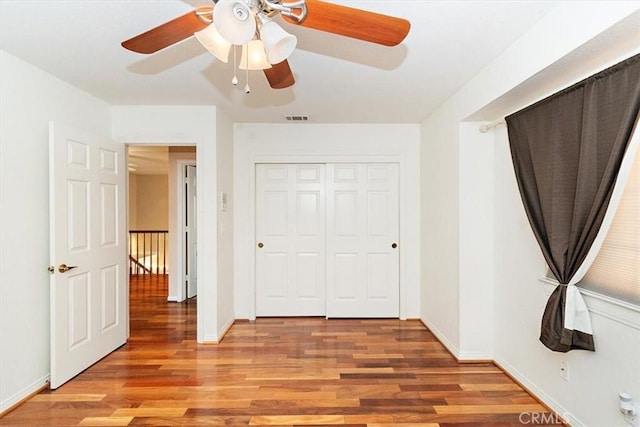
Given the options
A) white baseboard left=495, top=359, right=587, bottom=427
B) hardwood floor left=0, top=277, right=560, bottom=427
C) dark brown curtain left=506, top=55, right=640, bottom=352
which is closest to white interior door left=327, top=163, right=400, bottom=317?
hardwood floor left=0, top=277, right=560, bottom=427

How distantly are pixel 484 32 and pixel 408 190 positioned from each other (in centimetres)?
238

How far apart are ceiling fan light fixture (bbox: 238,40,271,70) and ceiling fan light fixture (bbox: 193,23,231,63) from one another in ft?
0.29

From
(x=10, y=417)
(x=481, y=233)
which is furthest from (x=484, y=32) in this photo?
(x=10, y=417)

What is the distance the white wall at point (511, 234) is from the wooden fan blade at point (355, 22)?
102 centimetres

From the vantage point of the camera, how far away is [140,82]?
2.93 m

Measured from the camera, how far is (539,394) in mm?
2451

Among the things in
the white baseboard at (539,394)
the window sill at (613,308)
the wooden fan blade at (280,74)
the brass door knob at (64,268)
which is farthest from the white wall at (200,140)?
the window sill at (613,308)

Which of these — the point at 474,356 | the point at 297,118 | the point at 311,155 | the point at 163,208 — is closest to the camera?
the point at 474,356

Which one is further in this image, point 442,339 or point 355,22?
point 442,339

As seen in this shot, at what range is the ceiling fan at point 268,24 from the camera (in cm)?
126

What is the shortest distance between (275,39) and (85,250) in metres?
2.64

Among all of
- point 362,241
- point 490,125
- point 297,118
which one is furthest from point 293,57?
point 362,241

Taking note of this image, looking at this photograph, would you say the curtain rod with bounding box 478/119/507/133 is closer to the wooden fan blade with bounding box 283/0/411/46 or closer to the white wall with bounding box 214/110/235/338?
the wooden fan blade with bounding box 283/0/411/46

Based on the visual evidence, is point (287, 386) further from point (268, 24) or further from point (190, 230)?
point (190, 230)
